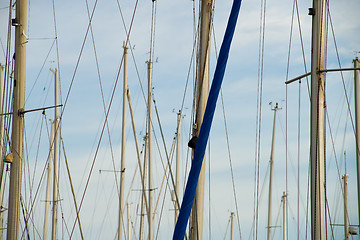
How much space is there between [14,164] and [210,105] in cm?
638

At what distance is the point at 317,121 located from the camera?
13.7 meters

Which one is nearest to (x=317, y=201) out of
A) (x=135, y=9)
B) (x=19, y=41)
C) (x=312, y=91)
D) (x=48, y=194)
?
(x=312, y=91)

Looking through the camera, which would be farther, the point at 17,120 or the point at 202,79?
the point at 17,120

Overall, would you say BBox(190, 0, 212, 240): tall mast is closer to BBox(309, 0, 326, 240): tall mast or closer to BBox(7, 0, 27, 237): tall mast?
BBox(309, 0, 326, 240): tall mast

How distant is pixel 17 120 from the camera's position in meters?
15.7

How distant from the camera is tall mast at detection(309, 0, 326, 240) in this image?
13.2 m

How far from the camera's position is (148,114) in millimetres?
25938

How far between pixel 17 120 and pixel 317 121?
22.8 ft

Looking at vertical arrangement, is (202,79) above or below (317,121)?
above

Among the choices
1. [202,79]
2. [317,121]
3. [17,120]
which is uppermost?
[202,79]

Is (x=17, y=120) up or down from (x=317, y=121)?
up

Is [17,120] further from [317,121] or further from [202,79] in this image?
[317,121]

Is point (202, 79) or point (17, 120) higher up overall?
point (202, 79)

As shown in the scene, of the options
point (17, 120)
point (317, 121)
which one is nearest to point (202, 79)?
point (317, 121)
